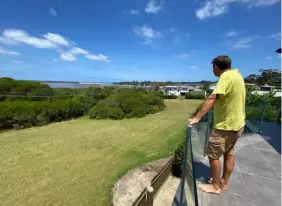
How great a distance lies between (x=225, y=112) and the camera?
1.58 meters

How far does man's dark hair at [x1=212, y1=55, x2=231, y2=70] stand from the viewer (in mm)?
1567

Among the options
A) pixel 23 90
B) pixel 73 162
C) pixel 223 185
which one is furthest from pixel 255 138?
pixel 23 90

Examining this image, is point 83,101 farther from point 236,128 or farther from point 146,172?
point 236,128

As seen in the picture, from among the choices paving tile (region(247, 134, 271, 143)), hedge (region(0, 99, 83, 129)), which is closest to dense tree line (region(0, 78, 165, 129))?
hedge (region(0, 99, 83, 129))

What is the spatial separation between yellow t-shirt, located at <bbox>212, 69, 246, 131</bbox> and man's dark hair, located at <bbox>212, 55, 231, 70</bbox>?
0.25ft

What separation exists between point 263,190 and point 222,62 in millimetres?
1338

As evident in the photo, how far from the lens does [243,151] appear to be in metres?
2.79

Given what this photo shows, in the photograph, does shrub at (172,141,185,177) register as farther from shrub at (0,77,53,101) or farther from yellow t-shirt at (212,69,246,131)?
shrub at (0,77,53,101)

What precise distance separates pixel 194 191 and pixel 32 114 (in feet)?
50.9

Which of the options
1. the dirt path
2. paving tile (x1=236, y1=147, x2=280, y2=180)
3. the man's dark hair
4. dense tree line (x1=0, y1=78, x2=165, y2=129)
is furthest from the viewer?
dense tree line (x1=0, y1=78, x2=165, y2=129)

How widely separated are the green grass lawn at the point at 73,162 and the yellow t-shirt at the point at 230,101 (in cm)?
418

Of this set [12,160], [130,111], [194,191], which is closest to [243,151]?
[194,191]

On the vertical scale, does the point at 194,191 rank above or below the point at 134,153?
above

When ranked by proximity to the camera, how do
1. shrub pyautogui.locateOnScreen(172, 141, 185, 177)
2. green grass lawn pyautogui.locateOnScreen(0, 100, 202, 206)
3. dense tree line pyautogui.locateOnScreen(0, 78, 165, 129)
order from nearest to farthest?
green grass lawn pyautogui.locateOnScreen(0, 100, 202, 206) < shrub pyautogui.locateOnScreen(172, 141, 185, 177) < dense tree line pyautogui.locateOnScreen(0, 78, 165, 129)
